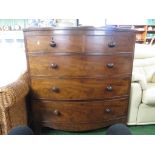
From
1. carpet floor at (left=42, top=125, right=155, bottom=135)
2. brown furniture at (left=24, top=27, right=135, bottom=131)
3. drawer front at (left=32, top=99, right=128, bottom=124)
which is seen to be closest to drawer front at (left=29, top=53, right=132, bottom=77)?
brown furniture at (left=24, top=27, right=135, bottom=131)

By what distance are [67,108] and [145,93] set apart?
805 mm

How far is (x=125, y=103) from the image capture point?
1682 mm

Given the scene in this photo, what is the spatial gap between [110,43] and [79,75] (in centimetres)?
37

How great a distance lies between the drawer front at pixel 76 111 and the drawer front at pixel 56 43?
487 millimetres

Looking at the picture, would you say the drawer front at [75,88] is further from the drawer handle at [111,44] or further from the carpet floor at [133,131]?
the carpet floor at [133,131]

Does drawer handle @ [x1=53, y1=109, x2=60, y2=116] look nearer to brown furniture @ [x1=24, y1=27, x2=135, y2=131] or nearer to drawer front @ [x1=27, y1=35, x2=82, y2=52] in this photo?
brown furniture @ [x1=24, y1=27, x2=135, y2=131]

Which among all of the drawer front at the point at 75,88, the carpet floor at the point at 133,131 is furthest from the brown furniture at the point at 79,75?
the carpet floor at the point at 133,131

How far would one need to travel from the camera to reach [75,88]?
4.94 feet

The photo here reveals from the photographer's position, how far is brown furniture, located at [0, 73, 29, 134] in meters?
1.19

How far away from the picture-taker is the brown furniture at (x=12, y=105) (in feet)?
3.90

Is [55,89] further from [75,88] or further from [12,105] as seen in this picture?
[12,105]

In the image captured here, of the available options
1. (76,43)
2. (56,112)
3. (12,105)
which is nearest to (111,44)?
(76,43)
